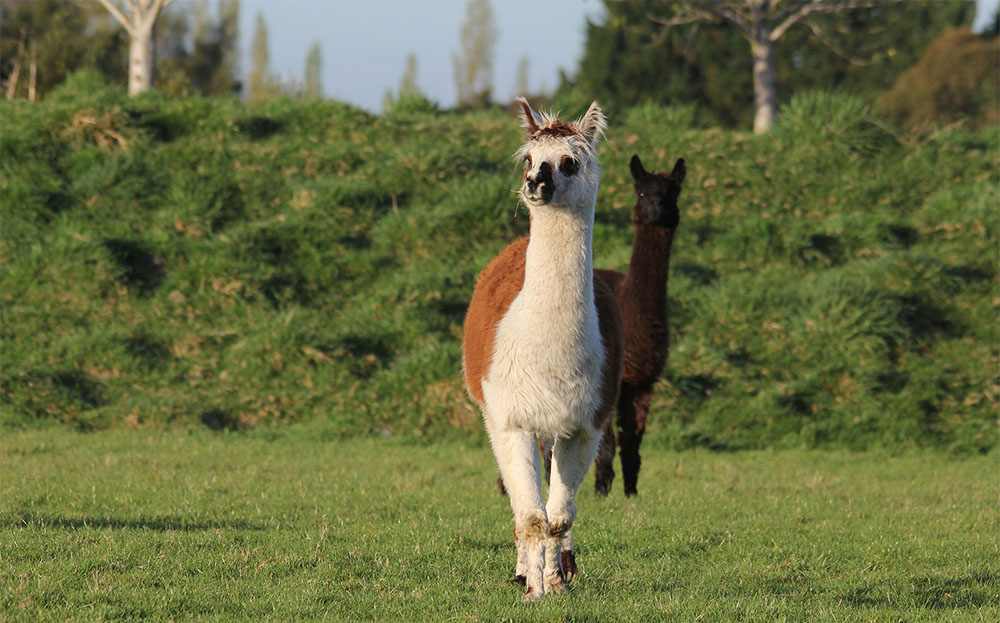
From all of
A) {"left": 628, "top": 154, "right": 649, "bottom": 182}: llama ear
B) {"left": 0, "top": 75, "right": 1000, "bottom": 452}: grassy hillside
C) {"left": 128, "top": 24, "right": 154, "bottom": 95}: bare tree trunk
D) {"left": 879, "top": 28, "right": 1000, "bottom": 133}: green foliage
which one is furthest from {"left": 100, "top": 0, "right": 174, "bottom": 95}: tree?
{"left": 879, "top": 28, "right": 1000, "bottom": 133}: green foliage

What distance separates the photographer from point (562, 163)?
17.5 ft

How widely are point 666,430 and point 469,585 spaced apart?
6.92 metres

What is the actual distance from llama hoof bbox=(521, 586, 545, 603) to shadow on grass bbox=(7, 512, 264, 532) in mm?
2449

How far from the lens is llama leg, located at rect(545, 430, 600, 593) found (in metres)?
5.43

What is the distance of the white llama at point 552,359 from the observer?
532 centimetres

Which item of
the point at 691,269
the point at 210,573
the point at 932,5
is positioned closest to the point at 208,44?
the point at 932,5

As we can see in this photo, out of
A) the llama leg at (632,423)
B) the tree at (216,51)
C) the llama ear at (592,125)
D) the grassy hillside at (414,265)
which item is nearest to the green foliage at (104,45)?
the tree at (216,51)

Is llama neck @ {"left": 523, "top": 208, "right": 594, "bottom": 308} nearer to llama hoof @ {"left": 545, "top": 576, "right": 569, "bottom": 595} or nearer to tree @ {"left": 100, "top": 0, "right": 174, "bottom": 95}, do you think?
llama hoof @ {"left": 545, "top": 576, "right": 569, "bottom": 595}

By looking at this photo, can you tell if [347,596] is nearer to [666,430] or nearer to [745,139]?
[666,430]

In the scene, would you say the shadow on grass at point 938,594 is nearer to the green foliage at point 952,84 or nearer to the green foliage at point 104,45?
the green foliage at point 104,45

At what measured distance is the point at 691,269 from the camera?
15156 millimetres

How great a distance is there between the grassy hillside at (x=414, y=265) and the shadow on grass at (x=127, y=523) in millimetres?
5064

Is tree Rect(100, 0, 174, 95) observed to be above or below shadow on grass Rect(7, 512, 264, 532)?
above

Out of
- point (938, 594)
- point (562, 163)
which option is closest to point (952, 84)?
point (938, 594)
